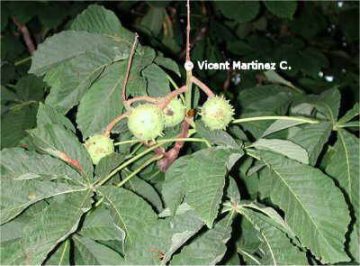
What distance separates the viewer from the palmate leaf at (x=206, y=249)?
0.99 m

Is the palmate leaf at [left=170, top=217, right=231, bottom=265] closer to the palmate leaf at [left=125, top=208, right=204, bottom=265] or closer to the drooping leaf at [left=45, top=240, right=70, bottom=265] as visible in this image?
the palmate leaf at [left=125, top=208, right=204, bottom=265]

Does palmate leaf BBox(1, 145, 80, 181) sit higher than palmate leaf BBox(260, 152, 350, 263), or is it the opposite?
palmate leaf BBox(1, 145, 80, 181)

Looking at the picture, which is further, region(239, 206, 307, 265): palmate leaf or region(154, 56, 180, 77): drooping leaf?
region(154, 56, 180, 77): drooping leaf

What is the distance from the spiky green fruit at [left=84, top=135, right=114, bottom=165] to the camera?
109 centimetres

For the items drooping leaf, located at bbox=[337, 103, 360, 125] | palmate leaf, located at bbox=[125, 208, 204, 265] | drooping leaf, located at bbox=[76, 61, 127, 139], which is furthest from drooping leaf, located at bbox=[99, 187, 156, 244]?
drooping leaf, located at bbox=[337, 103, 360, 125]

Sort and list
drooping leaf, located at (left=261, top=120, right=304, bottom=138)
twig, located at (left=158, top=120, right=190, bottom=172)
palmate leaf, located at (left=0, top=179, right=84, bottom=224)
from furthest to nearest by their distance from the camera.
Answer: drooping leaf, located at (left=261, top=120, right=304, bottom=138) < twig, located at (left=158, top=120, right=190, bottom=172) < palmate leaf, located at (left=0, top=179, right=84, bottom=224)

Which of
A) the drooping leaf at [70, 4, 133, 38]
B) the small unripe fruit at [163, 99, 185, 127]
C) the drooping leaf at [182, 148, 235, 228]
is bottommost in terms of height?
the drooping leaf at [182, 148, 235, 228]

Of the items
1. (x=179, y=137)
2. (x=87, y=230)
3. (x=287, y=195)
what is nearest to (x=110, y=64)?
(x=179, y=137)

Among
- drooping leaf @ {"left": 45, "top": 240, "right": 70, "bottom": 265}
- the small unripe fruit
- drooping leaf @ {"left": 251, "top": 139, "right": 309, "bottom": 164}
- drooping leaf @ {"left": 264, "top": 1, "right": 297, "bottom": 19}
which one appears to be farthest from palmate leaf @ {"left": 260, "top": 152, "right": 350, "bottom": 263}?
drooping leaf @ {"left": 264, "top": 1, "right": 297, "bottom": 19}

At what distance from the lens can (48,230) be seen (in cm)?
93

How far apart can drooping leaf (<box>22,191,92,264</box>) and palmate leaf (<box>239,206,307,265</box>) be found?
353 mm

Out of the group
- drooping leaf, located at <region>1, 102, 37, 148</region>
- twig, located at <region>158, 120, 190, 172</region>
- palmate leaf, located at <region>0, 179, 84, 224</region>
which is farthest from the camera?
drooping leaf, located at <region>1, 102, 37, 148</region>

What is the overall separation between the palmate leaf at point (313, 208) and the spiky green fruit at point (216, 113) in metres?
0.15

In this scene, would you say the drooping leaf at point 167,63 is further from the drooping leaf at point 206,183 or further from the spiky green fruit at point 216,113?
the drooping leaf at point 206,183
